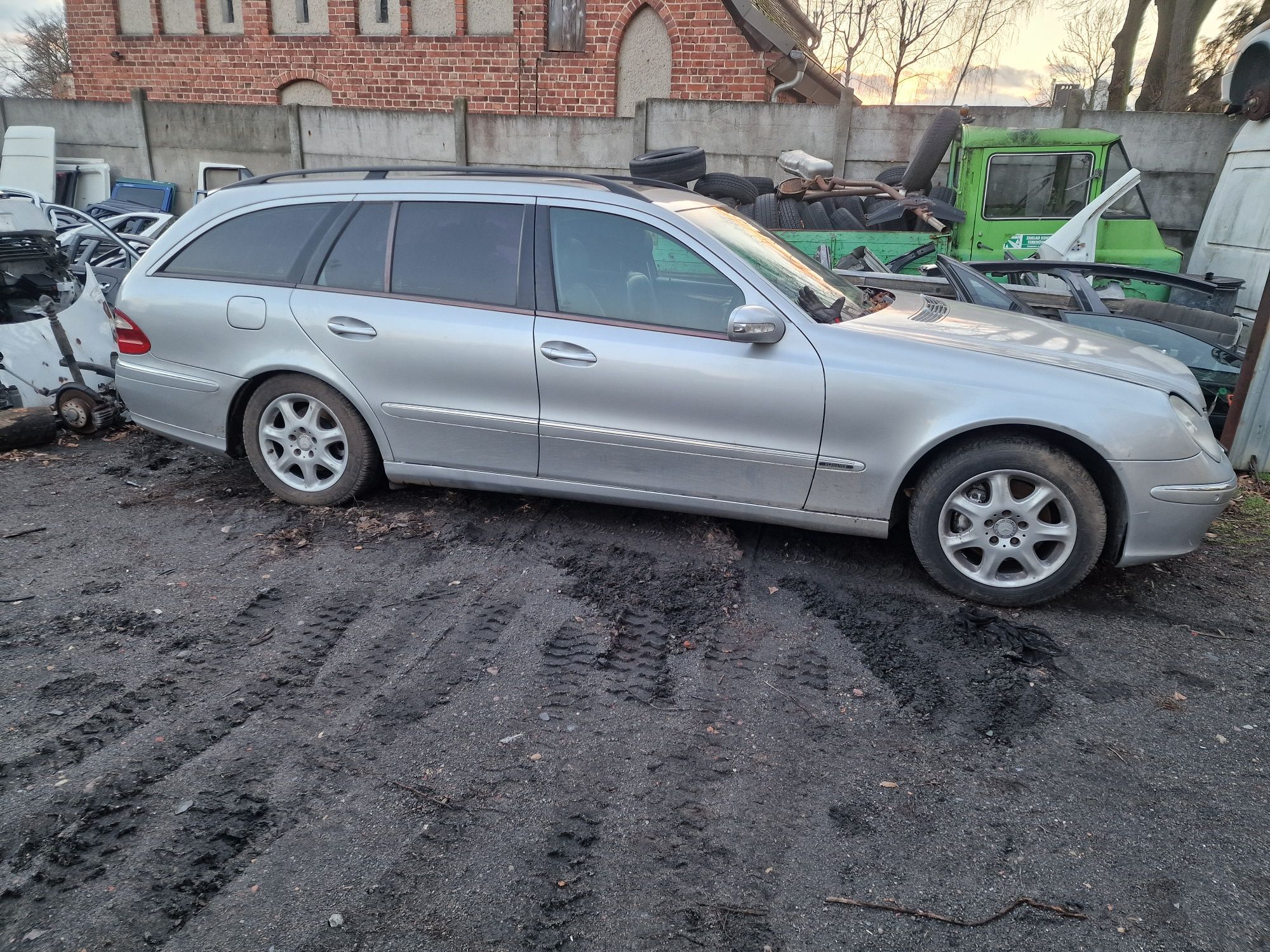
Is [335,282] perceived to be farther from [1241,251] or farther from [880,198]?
[1241,251]

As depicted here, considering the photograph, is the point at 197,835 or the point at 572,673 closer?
the point at 197,835

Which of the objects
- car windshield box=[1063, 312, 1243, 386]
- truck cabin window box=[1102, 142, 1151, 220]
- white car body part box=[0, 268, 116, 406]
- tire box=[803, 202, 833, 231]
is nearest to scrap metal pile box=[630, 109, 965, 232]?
tire box=[803, 202, 833, 231]

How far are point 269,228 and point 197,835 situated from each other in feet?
10.8

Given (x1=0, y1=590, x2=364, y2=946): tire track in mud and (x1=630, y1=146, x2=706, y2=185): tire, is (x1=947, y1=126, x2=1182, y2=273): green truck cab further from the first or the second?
(x1=0, y1=590, x2=364, y2=946): tire track in mud

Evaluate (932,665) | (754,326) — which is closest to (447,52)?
(754,326)

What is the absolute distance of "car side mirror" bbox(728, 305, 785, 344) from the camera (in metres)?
3.80

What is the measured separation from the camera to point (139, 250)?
8.54m

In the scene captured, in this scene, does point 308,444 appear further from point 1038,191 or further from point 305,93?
point 305,93

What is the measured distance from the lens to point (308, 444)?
4.75m

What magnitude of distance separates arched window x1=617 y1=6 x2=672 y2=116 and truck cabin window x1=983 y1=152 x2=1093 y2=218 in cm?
709

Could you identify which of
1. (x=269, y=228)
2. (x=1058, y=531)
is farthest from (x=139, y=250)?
(x=1058, y=531)

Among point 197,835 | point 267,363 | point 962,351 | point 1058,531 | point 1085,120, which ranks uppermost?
point 1085,120

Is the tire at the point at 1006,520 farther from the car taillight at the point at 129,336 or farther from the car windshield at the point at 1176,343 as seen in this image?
the car taillight at the point at 129,336

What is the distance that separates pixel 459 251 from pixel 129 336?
202cm
